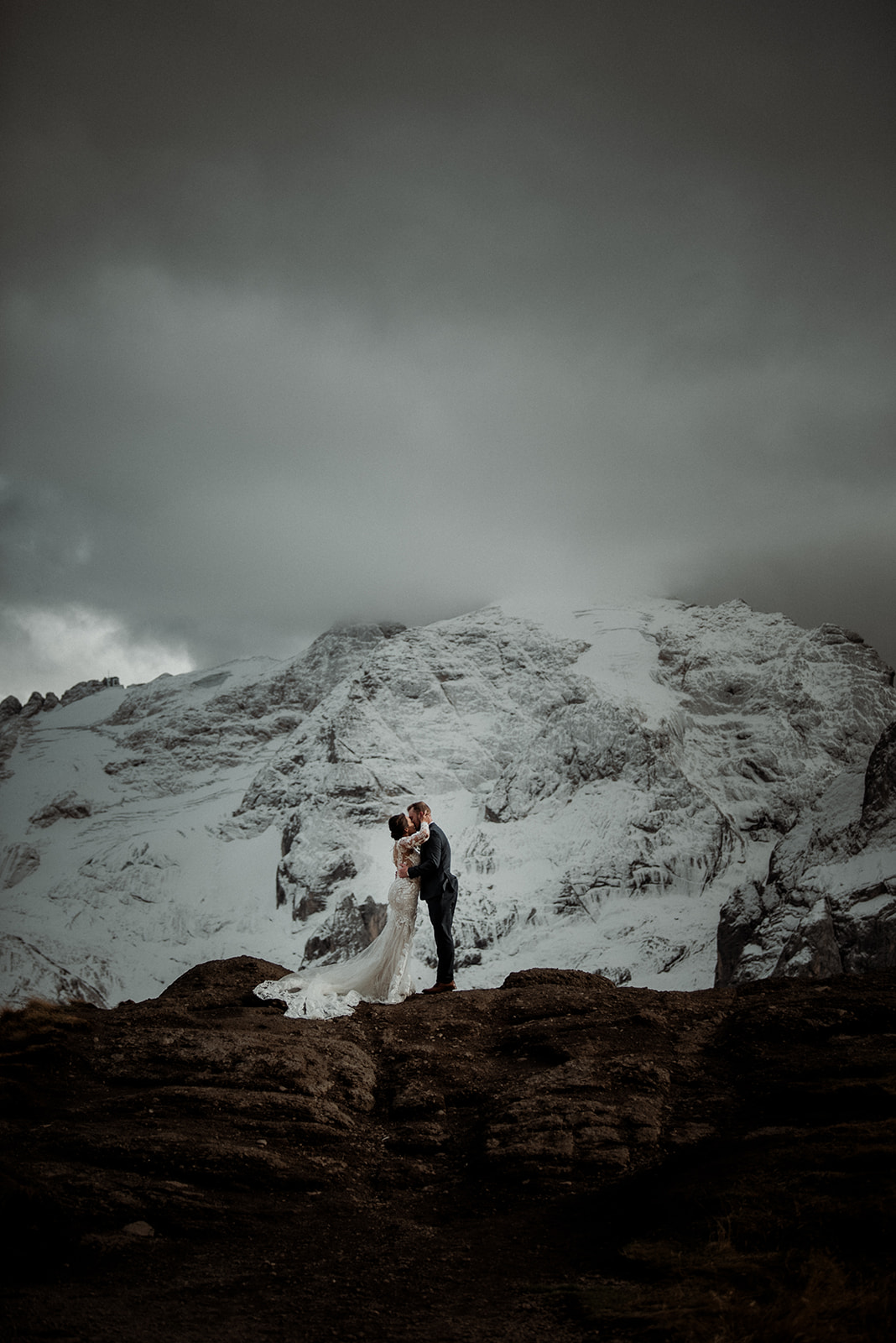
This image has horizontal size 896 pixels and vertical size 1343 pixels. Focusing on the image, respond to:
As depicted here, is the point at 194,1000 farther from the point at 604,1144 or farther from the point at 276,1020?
the point at 604,1144

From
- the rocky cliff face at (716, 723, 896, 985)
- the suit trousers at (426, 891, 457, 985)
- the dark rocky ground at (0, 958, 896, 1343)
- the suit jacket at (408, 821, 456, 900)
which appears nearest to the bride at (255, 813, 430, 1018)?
the suit jacket at (408, 821, 456, 900)

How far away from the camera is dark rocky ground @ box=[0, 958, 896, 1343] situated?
6.21 m

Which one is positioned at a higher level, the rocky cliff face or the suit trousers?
the rocky cliff face

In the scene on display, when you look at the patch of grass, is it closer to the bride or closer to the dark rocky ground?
the dark rocky ground

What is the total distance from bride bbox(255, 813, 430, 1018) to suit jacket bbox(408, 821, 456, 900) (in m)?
0.13

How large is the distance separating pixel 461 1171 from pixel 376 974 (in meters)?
5.98

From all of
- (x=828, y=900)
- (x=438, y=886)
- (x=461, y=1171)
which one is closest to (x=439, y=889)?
(x=438, y=886)

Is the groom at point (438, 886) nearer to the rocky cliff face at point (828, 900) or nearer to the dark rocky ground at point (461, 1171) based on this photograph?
the dark rocky ground at point (461, 1171)

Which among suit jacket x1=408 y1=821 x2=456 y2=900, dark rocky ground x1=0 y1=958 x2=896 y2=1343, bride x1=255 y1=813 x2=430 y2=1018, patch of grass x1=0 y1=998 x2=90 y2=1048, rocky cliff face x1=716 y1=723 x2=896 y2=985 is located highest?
rocky cliff face x1=716 y1=723 x2=896 y2=985

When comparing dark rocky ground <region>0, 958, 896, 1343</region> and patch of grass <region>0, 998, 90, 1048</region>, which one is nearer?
dark rocky ground <region>0, 958, 896, 1343</region>

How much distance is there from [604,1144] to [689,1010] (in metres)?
3.87

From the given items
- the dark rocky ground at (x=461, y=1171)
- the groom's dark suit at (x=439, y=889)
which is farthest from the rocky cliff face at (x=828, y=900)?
the dark rocky ground at (x=461, y=1171)

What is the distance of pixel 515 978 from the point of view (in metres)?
14.8

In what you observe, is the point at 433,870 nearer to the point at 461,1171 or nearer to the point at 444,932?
the point at 444,932
